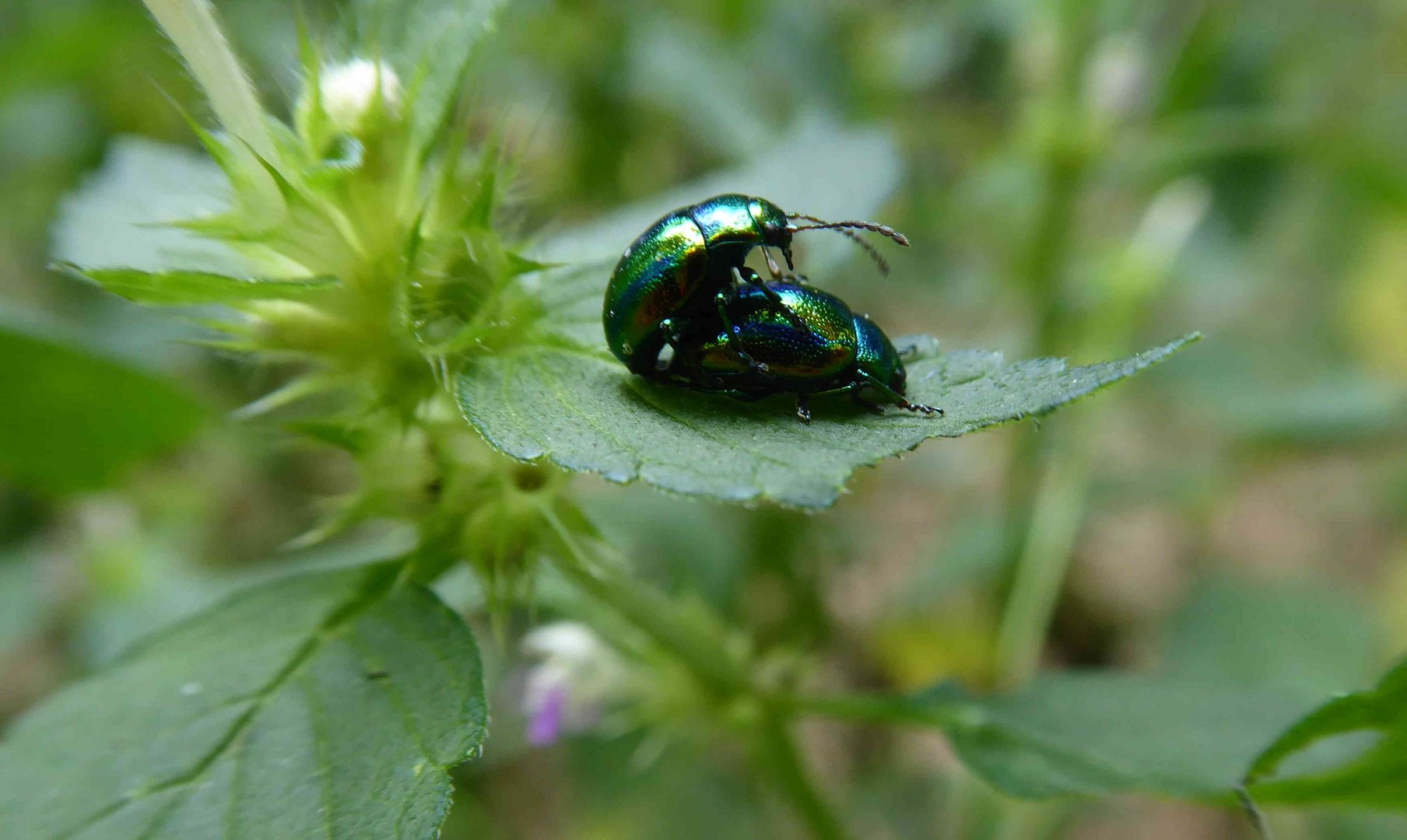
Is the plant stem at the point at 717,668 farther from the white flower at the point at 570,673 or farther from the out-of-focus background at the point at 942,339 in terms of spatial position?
the out-of-focus background at the point at 942,339

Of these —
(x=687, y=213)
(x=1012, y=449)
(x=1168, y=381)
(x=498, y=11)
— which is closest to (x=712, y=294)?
(x=687, y=213)

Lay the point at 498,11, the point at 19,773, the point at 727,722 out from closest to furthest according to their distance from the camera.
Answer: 1. the point at 19,773
2. the point at 498,11
3. the point at 727,722

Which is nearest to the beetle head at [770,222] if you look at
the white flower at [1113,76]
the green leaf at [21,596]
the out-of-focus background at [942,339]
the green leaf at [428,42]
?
the green leaf at [428,42]

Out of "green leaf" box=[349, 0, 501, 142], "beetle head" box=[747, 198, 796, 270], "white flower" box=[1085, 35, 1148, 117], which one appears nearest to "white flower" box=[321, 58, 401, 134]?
"green leaf" box=[349, 0, 501, 142]

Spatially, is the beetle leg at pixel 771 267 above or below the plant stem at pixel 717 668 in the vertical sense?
above

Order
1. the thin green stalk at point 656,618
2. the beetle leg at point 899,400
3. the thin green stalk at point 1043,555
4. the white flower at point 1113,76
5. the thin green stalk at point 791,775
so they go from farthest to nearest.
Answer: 1. the white flower at point 1113,76
2. the thin green stalk at point 1043,555
3. the thin green stalk at point 791,775
4. the thin green stalk at point 656,618
5. the beetle leg at point 899,400

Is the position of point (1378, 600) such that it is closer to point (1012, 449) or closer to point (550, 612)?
point (1012, 449)
